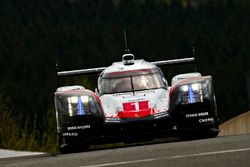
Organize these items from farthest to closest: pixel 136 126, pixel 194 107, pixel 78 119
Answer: pixel 194 107, pixel 78 119, pixel 136 126

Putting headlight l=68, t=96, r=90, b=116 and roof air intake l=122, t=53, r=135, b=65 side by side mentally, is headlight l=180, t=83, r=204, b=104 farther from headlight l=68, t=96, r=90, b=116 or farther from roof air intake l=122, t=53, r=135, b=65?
roof air intake l=122, t=53, r=135, b=65

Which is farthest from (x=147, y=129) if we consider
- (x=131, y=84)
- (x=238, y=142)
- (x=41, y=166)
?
(x=41, y=166)

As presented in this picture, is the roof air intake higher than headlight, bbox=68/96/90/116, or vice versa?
the roof air intake

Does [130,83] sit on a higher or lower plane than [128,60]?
lower

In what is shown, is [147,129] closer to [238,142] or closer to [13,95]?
[238,142]

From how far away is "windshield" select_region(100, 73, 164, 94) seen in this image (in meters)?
14.9

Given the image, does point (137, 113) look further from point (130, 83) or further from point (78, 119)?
point (130, 83)

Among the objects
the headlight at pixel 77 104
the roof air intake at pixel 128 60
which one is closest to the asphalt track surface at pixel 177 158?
the headlight at pixel 77 104

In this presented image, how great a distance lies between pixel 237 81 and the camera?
163250mm

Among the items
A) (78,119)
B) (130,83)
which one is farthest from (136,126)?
(130,83)

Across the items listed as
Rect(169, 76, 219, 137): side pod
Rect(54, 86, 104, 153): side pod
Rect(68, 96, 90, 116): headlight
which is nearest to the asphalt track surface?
Rect(169, 76, 219, 137): side pod

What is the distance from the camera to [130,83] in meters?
15.0

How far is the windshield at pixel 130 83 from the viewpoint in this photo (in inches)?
586

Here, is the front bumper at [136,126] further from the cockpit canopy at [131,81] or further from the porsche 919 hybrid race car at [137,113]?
the cockpit canopy at [131,81]
